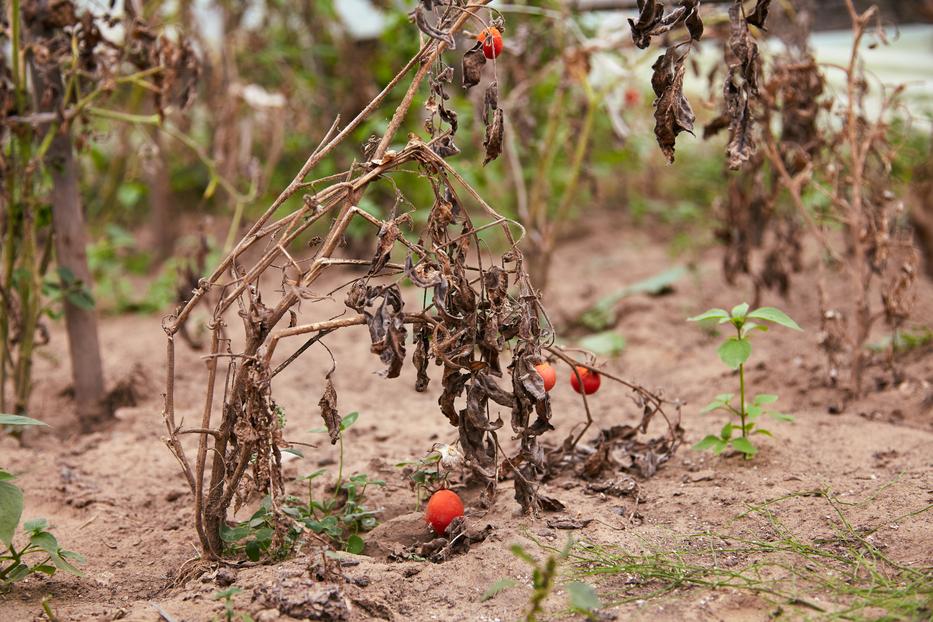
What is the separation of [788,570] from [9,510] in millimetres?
1744

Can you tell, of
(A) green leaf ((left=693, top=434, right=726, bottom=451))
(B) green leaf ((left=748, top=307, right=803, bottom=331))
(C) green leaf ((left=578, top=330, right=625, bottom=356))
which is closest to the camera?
(B) green leaf ((left=748, top=307, right=803, bottom=331))

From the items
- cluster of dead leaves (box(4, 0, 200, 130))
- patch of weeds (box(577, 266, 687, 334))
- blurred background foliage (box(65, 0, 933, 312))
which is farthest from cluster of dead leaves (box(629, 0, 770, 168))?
patch of weeds (box(577, 266, 687, 334))

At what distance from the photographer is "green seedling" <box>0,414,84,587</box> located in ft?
6.63

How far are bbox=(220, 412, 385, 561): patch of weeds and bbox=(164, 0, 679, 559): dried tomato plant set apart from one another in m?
0.05

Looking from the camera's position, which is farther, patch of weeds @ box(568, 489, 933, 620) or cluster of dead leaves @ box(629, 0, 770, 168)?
cluster of dead leaves @ box(629, 0, 770, 168)

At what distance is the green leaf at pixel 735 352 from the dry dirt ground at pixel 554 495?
0.35m

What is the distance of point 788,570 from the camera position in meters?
2.10

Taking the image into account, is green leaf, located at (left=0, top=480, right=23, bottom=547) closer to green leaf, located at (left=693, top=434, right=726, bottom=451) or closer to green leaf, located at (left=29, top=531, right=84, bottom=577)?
green leaf, located at (left=29, top=531, right=84, bottom=577)

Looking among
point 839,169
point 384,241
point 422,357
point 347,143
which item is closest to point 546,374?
point 422,357

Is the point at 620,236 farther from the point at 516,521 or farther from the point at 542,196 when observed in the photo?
the point at 516,521

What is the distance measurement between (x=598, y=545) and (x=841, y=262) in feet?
5.87

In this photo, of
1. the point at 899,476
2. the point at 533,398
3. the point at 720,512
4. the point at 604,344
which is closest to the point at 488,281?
the point at 533,398

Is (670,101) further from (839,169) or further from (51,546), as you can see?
(51,546)

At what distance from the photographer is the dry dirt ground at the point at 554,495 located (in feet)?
6.75
